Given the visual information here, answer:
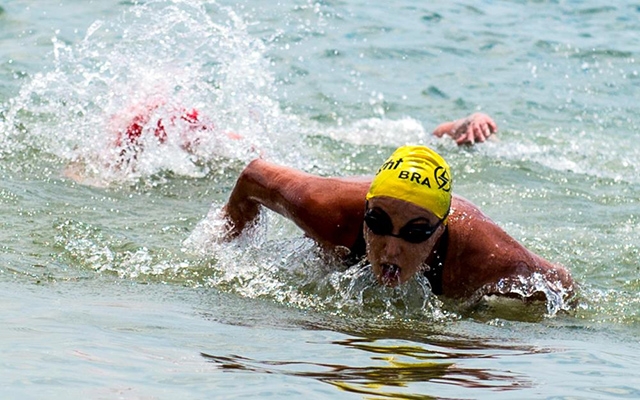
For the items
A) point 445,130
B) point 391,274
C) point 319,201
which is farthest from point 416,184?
point 445,130

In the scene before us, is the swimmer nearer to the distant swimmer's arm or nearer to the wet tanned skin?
the wet tanned skin

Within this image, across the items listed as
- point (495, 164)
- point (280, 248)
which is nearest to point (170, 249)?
point (280, 248)

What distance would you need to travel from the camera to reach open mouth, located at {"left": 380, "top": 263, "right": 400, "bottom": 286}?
524 centimetres

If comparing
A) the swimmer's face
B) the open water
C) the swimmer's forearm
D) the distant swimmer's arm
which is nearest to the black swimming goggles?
the swimmer's face

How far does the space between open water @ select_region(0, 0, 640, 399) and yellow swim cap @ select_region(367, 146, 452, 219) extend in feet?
1.90

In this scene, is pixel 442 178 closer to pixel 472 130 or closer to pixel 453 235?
pixel 453 235

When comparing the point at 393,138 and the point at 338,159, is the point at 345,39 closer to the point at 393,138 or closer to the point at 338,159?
the point at 393,138

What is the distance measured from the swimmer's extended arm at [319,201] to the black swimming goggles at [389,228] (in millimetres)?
317

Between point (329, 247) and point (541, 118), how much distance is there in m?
7.85

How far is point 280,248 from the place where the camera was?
254 inches

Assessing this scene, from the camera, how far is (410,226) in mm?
5180

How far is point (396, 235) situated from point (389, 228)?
0.05m

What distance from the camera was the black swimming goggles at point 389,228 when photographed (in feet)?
16.9

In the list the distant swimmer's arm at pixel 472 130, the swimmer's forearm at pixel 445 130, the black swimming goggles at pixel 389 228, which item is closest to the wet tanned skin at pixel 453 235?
the black swimming goggles at pixel 389 228
